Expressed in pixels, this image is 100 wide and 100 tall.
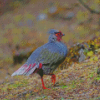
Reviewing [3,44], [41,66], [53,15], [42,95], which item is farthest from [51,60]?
[53,15]

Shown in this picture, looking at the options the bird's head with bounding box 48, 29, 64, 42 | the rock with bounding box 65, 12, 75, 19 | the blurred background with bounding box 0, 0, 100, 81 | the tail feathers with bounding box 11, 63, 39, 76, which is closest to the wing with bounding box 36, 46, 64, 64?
the tail feathers with bounding box 11, 63, 39, 76

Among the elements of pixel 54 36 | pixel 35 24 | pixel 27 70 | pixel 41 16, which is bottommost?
pixel 27 70

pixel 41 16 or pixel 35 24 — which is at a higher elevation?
pixel 41 16

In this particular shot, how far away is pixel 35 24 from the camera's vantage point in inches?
591

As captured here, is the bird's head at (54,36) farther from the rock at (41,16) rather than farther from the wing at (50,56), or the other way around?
the rock at (41,16)

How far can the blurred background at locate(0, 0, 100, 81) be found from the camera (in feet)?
35.8

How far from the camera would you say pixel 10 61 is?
428 inches

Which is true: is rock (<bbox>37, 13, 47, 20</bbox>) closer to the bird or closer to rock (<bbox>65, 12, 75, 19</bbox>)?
rock (<bbox>65, 12, 75, 19</bbox>)

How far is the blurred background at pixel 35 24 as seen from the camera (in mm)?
10898

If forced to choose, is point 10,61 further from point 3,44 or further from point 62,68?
point 62,68

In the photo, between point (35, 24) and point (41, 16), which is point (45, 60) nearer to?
point (35, 24)

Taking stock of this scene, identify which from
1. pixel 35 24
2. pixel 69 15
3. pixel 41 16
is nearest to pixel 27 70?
pixel 35 24

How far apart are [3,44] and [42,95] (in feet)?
30.0

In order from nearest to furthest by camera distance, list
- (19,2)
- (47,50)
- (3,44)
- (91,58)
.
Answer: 1. (47,50)
2. (91,58)
3. (3,44)
4. (19,2)
